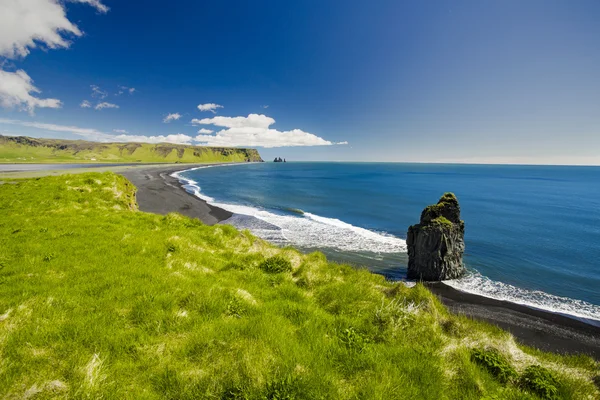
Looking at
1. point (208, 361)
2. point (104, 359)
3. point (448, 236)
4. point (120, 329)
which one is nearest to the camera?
point (104, 359)

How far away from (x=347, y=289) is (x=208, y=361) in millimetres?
5311

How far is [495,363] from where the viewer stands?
19.2 ft

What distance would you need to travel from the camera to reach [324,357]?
216 inches

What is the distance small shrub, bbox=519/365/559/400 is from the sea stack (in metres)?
19.9

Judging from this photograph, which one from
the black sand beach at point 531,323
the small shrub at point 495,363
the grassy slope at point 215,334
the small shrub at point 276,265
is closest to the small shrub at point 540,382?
the small shrub at point 495,363

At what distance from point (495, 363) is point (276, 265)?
748 centimetres

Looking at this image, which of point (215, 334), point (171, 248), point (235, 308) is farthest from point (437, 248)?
point (215, 334)

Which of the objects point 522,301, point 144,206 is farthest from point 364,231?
point 144,206

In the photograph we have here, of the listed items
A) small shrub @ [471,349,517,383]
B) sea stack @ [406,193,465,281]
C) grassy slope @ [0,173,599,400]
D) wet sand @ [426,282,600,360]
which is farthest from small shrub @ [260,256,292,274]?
sea stack @ [406,193,465,281]

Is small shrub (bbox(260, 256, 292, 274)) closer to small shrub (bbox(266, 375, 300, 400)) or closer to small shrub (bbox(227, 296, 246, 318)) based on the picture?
small shrub (bbox(227, 296, 246, 318))

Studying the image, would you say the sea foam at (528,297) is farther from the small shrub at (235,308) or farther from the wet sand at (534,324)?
the small shrub at (235,308)

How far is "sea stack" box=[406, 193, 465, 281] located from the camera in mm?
24203

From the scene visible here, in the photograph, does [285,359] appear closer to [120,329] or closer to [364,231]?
[120,329]

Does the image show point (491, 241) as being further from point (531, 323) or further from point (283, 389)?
point (283, 389)
